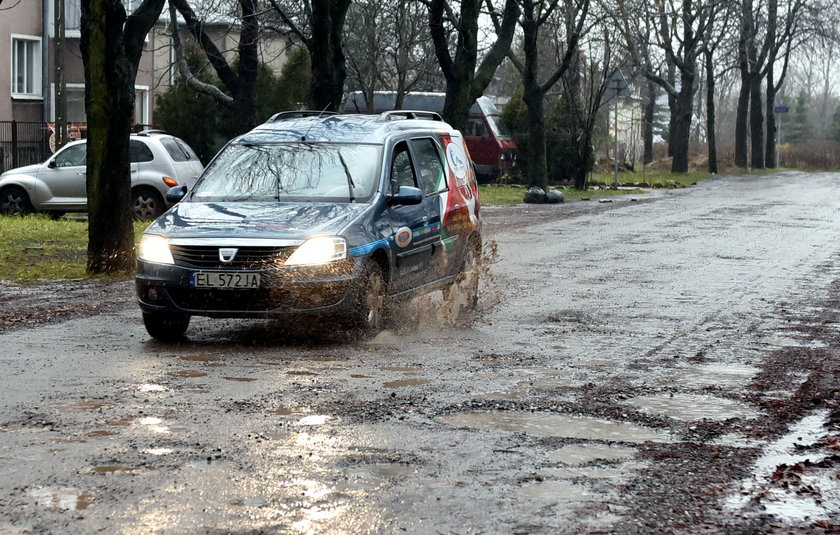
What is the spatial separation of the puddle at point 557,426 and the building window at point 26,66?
35.3m

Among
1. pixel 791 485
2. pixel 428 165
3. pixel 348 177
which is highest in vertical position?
pixel 428 165

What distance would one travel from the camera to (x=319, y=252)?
382 inches

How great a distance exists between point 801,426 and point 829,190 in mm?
34215

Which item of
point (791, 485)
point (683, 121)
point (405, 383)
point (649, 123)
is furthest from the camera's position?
point (649, 123)

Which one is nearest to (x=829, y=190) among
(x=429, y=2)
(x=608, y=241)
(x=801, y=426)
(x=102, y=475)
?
(x=429, y=2)

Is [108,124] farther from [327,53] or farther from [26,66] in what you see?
[26,66]

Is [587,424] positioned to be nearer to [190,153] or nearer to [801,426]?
[801,426]

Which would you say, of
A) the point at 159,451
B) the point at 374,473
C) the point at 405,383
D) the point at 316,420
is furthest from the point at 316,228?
the point at 374,473

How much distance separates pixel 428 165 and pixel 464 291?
3.94 feet

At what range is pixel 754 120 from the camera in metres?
65.1

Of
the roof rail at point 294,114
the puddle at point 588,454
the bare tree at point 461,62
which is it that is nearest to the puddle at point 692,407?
the puddle at point 588,454

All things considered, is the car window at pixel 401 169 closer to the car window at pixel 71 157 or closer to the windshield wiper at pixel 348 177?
the windshield wiper at pixel 348 177

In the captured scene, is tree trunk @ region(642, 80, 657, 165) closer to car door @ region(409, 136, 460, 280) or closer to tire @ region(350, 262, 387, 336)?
car door @ region(409, 136, 460, 280)

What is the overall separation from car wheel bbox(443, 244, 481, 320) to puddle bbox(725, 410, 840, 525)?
5370mm
